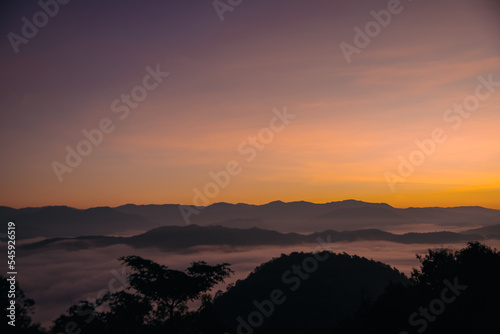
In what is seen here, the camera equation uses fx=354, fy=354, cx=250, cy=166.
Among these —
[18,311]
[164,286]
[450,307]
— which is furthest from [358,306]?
[18,311]

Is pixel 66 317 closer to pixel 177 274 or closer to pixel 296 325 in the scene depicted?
pixel 177 274

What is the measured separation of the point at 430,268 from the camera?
48969mm

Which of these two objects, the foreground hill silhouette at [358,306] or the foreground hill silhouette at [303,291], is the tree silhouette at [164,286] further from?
the foreground hill silhouette at [303,291]

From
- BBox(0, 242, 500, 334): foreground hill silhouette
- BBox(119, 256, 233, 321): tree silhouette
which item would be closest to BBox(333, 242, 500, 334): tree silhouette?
BBox(0, 242, 500, 334): foreground hill silhouette

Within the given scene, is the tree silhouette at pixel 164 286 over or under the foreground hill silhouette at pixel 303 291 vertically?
over

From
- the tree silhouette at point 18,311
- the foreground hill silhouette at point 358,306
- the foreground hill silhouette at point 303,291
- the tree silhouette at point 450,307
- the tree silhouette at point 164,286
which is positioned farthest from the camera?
the foreground hill silhouette at point 303,291

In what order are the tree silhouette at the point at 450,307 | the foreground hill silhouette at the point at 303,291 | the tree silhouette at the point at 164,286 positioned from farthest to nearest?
the foreground hill silhouette at the point at 303,291 < the tree silhouette at the point at 164,286 < the tree silhouette at the point at 450,307

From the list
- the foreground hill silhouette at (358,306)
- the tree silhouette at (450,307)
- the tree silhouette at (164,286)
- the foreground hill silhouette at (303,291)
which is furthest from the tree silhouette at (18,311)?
the foreground hill silhouette at (303,291)

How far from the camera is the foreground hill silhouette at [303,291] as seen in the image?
3886 inches

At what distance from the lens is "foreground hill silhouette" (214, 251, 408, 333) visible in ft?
324

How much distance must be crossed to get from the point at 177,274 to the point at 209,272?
139 inches

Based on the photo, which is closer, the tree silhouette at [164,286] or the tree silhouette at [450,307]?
the tree silhouette at [450,307]

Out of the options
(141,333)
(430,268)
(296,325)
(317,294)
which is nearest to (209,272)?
(141,333)

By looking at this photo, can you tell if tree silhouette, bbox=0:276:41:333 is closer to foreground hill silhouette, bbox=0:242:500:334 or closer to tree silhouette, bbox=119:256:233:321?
foreground hill silhouette, bbox=0:242:500:334
